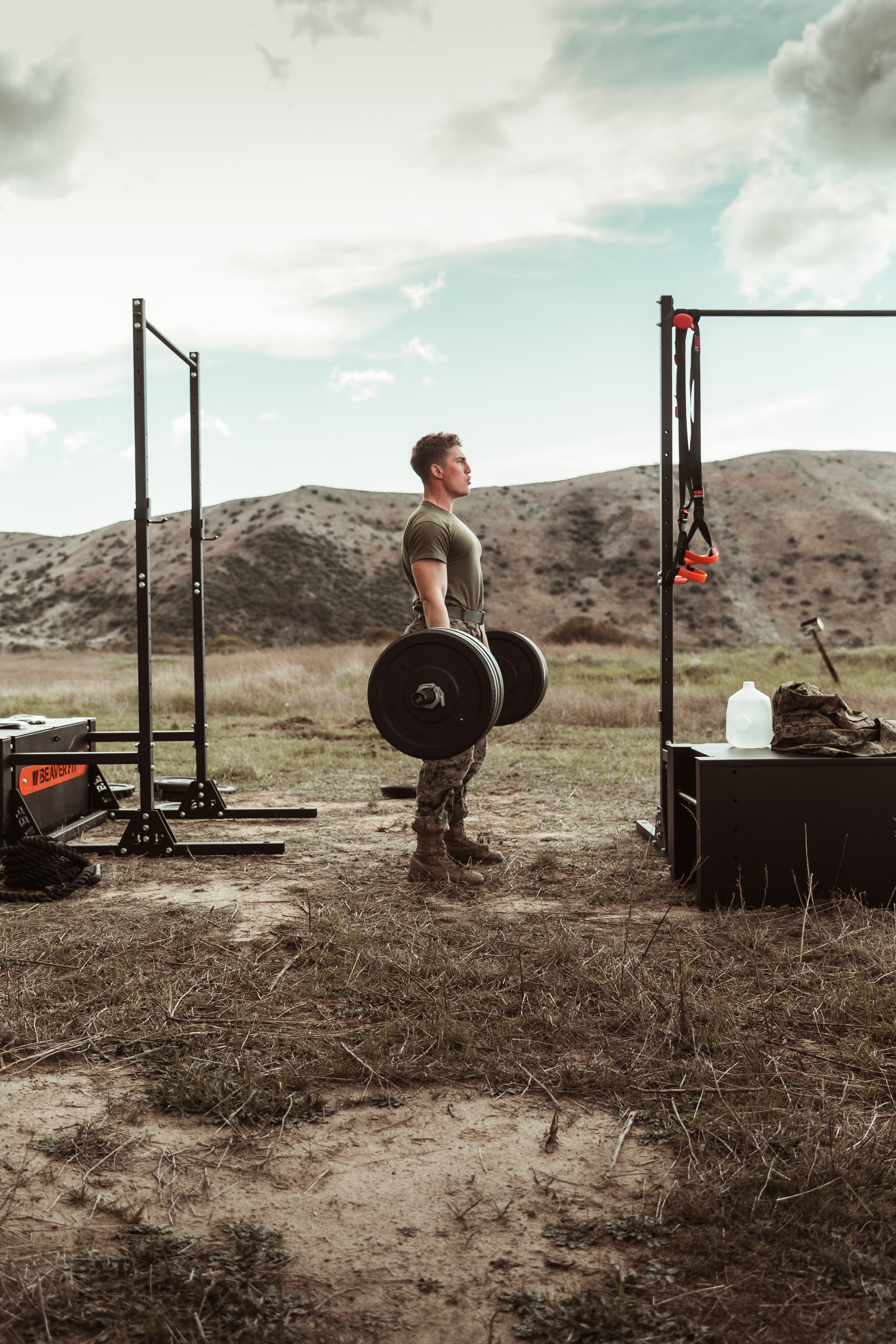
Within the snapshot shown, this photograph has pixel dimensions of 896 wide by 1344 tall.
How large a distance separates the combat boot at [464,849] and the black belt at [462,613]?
1.04 meters

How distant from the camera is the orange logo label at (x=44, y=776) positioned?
16.9 feet

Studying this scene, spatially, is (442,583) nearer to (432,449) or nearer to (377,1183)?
(432,449)

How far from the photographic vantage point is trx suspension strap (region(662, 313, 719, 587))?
4.91 metres

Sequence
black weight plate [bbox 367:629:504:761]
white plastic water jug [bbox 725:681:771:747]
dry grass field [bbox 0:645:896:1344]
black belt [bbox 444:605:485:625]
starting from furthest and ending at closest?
black belt [bbox 444:605:485:625] < white plastic water jug [bbox 725:681:771:747] < black weight plate [bbox 367:629:504:761] < dry grass field [bbox 0:645:896:1344]

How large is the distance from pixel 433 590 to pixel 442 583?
78 millimetres

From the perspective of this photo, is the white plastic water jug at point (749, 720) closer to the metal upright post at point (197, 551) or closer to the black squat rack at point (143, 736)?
the black squat rack at point (143, 736)

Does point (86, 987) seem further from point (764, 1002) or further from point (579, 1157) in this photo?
point (764, 1002)

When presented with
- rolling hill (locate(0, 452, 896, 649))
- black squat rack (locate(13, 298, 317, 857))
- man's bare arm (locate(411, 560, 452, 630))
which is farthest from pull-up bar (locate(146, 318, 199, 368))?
rolling hill (locate(0, 452, 896, 649))

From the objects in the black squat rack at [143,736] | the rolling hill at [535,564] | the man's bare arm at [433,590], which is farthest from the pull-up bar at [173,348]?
the rolling hill at [535,564]

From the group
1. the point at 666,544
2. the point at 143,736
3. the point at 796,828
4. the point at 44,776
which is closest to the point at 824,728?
the point at 796,828

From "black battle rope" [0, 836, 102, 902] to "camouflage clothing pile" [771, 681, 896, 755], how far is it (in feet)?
10.7

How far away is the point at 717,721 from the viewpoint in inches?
428

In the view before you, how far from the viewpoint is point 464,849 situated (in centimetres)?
487

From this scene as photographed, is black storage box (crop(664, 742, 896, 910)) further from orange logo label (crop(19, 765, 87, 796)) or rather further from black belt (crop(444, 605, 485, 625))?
orange logo label (crop(19, 765, 87, 796))
